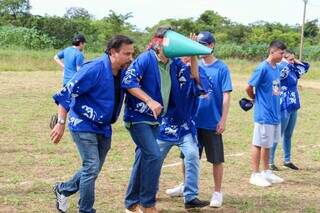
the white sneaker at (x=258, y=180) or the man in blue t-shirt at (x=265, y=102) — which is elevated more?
the man in blue t-shirt at (x=265, y=102)

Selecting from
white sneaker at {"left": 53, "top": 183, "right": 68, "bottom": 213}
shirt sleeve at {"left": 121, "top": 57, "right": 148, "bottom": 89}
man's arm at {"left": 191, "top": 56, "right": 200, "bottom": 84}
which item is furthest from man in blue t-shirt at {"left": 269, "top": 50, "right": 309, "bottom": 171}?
white sneaker at {"left": 53, "top": 183, "right": 68, "bottom": 213}

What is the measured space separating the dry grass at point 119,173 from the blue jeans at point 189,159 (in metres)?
0.28

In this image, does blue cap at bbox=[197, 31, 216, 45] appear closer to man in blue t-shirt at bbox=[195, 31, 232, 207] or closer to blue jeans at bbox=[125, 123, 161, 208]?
man in blue t-shirt at bbox=[195, 31, 232, 207]

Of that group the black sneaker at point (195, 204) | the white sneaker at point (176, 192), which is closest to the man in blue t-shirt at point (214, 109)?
the black sneaker at point (195, 204)

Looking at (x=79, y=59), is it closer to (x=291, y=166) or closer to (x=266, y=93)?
(x=291, y=166)

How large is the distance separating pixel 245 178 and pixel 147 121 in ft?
9.01

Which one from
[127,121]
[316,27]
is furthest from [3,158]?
[316,27]

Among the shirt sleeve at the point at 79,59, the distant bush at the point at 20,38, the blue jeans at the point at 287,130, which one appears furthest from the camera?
the distant bush at the point at 20,38

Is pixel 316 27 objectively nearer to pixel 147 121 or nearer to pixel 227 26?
pixel 227 26

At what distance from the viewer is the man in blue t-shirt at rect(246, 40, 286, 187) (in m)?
7.18

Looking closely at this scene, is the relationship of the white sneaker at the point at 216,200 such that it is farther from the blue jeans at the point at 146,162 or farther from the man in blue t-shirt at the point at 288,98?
the man in blue t-shirt at the point at 288,98

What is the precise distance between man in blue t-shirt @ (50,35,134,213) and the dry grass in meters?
0.88

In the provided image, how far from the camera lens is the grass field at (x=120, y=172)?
6.23 m

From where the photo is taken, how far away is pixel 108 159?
335 inches
